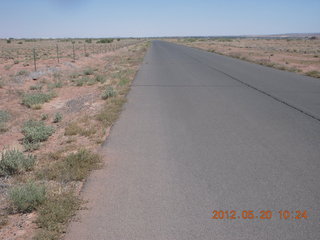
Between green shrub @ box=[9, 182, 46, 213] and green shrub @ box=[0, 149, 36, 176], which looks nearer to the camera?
green shrub @ box=[9, 182, 46, 213]

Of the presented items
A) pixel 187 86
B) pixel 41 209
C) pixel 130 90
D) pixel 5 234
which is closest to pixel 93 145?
pixel 41 209

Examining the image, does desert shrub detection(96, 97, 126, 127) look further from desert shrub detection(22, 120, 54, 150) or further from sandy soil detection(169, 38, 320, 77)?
sandy soil detection(169, 38, 320, 77)

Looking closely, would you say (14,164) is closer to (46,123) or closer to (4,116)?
(46,123)

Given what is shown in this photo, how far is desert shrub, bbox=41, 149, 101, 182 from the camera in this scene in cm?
502

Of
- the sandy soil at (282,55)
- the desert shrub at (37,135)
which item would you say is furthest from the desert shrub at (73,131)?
the sandy soil at (282,55)

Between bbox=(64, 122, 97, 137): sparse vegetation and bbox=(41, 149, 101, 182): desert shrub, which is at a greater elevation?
bbox=(41, 149, 101, 182): desert shrub

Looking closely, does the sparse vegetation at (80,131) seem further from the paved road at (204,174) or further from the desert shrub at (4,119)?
the desert shrub at (4,119)
